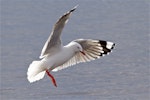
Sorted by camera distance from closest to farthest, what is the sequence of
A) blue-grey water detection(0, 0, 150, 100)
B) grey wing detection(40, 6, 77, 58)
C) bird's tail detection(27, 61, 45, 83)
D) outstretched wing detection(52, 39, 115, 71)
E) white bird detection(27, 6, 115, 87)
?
grey wing detection(40, 6, 77, 58), white bird detection(27, 6, 115, 87), bird's tail detection(27, 61, 45, 83), outstretched wing detection(52, 39, 115, 71), blue-grey water detection(0, 0, 150, 100)

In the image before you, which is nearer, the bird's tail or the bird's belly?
the bird's belly

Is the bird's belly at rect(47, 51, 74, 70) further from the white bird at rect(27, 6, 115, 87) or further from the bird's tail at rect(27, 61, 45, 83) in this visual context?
the bird's tail at rect(27, 61, 45, 83)

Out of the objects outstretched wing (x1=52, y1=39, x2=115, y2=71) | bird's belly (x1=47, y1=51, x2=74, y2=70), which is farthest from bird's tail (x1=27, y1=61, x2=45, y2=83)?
outstretched wing (x1=52, y1=39, x2=115, y2=71)

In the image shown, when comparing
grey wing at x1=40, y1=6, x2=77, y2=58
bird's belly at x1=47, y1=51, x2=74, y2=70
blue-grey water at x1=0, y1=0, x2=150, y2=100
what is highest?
grey wing at x1=40, y1=6, x2=77, y2=58

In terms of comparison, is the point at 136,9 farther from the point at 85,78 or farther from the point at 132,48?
the point at 85,78

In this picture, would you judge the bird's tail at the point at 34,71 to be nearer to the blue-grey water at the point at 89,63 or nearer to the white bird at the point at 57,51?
the white bird at the point at 57,51

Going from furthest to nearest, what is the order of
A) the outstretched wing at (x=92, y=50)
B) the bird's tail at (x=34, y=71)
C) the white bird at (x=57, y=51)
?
the outstretched wing at (x=92, y=50)
the bird's tail at (x=34, y=71)
the white bird at (x=57, y=51)

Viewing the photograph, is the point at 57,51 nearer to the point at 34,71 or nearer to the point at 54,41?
the point at 54,41

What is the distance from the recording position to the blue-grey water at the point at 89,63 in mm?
8477

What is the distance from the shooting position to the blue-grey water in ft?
27.8

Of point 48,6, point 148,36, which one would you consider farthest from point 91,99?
point 48,6

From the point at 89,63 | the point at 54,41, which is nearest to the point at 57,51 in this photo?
the point at 54,41

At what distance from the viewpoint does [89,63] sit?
10.3m

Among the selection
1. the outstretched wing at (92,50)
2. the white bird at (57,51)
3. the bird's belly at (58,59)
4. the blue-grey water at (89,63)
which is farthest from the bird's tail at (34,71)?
the blue-grey water at (89,63)
